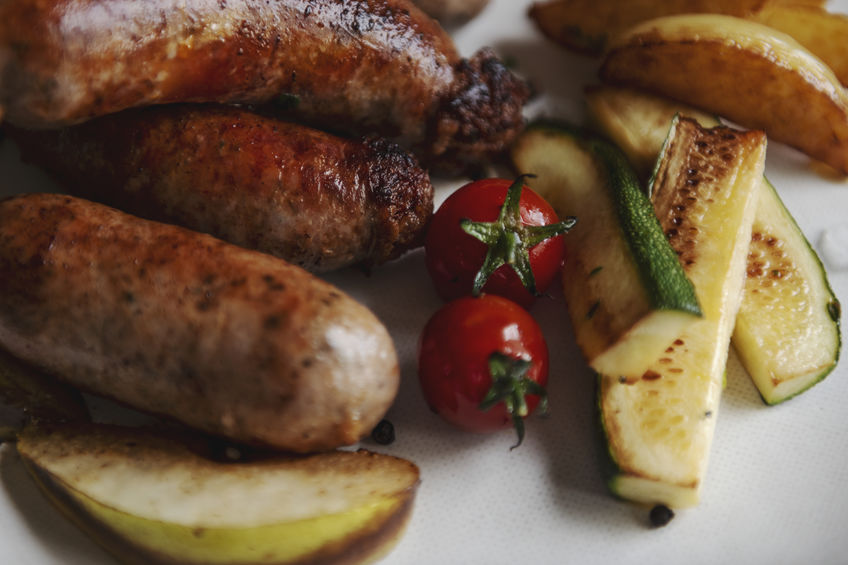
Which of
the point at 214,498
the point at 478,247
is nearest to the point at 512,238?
the point at 478,247

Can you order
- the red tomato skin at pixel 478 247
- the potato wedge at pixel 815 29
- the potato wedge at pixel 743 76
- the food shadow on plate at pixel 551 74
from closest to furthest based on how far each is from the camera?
the red tomato skin at pixel 478 247
the potato wedge at pixel 743 76
the potato wedge at pixel 815 29
the food shadow on plate at pixel 551 74

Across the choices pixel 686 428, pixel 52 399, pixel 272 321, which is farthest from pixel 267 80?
pixel 686 428

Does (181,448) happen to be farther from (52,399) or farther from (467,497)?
(467,497)

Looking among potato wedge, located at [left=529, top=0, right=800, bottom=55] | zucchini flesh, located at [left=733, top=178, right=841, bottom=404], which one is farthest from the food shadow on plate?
zucchini flesh, located at [left=733, top=178, right=841, bottom=404]

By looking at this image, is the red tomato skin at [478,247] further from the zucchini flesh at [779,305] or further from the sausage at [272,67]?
the zucchini flesh at [779,305]

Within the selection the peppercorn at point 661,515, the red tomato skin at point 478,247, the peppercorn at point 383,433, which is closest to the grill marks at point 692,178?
the red tomato skin at point 478,247

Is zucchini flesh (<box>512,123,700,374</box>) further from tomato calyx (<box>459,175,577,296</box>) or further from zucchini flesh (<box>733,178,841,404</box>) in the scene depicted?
zucchini flesh (<box>733,178,841,404</box>)

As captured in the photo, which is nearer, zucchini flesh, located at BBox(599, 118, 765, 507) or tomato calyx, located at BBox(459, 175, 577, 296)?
zucchini flesh, located at BBox(599, 118, 765, 507)
